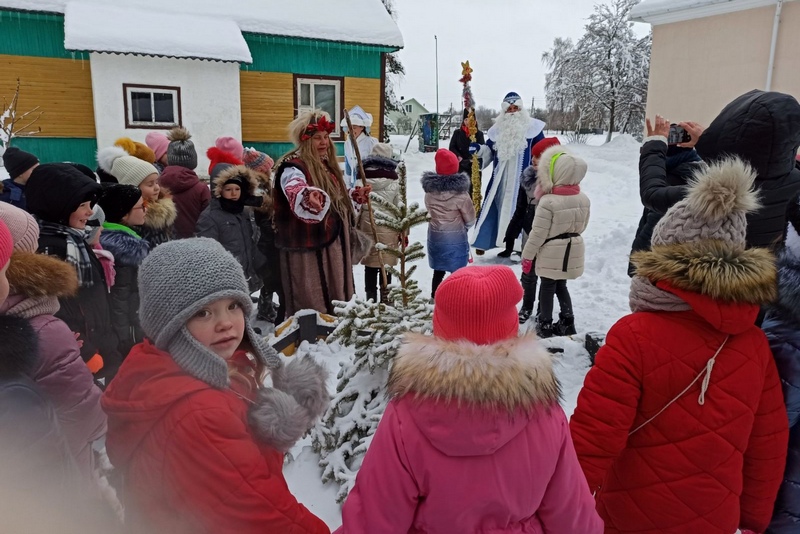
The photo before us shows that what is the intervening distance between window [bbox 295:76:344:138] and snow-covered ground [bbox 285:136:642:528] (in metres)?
2.82

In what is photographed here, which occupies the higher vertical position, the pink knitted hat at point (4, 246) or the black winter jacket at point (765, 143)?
the black winter jacket at point (765, 143)

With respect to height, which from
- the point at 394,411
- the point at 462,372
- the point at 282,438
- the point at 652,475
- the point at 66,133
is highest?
the point at 66,133

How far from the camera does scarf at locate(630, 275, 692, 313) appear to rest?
1.87m

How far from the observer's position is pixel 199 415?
4.73ft

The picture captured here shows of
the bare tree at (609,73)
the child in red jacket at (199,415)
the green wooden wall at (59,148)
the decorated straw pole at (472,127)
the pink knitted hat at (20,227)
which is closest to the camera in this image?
the child in red jacket at (199,415)

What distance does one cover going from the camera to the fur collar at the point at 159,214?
4062 millimetres

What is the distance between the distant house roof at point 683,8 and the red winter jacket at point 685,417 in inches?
493

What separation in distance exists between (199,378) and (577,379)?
289cm

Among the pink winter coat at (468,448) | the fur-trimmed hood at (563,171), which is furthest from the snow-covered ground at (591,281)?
the fur-trimmed hood at (563,171)

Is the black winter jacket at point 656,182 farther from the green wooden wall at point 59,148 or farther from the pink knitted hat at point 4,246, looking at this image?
the green wooden wall at point 59,148

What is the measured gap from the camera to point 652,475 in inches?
75.4

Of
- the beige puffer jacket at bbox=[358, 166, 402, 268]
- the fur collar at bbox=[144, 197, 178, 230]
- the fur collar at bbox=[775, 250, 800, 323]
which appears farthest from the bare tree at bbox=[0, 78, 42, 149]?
the fur collar at bbox=[775, 250, 800, 323]

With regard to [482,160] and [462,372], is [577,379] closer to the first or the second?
[462,372]

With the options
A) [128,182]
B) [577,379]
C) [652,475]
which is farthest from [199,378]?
[128,182]
